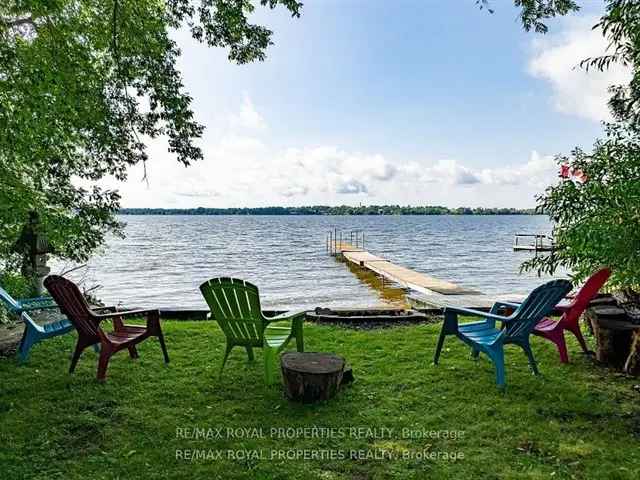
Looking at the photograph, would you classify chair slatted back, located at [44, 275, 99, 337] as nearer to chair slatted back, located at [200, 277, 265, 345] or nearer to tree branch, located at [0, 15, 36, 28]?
chair slatted back, located at [200, 277, 265, 345]

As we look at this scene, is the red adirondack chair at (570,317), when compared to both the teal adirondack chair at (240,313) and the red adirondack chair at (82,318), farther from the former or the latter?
the red adirondack chair at (82,318)

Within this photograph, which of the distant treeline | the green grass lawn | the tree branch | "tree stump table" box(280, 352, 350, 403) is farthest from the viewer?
the distant treeline

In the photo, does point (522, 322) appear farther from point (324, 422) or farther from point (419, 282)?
point (419, 282)

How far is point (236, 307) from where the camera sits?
13.7ft

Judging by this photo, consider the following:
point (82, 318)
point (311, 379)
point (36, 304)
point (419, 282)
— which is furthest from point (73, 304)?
point (419, 282)

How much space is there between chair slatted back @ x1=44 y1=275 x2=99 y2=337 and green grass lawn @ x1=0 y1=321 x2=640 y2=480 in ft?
1.70

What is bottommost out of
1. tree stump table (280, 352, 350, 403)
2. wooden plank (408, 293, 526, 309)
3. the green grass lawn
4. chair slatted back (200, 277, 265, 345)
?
wooden plank (408, 293, 526, 309)

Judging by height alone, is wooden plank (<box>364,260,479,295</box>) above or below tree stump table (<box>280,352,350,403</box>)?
below

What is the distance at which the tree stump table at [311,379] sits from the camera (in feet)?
11.6

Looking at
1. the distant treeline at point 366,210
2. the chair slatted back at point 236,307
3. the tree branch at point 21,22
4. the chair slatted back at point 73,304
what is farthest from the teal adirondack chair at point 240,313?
the distant treeline at point 366,210

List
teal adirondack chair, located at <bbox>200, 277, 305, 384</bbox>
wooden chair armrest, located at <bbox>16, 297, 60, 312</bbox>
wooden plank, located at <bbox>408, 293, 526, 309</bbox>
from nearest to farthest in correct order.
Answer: teal adirondack chair, located at <bbox>200, 277, 305, 384</bbox> < wooden chair armrest, located at <bbox>16, 297, 60, 312</bbox> < wooden plank, located at <bbox>408, 293, 526, 309</bbox>

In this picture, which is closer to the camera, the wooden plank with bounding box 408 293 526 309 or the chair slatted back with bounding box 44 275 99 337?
the chair slatted back with bounding box 44 275 99 337

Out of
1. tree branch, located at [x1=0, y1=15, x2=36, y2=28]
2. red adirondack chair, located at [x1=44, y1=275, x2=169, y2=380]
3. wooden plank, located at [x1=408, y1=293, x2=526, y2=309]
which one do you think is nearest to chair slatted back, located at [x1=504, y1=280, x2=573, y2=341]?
red adirondack chair, located at [x1=44, y1=275, x2=169, y2=380]

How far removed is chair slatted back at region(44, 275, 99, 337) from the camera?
401 centimetres
